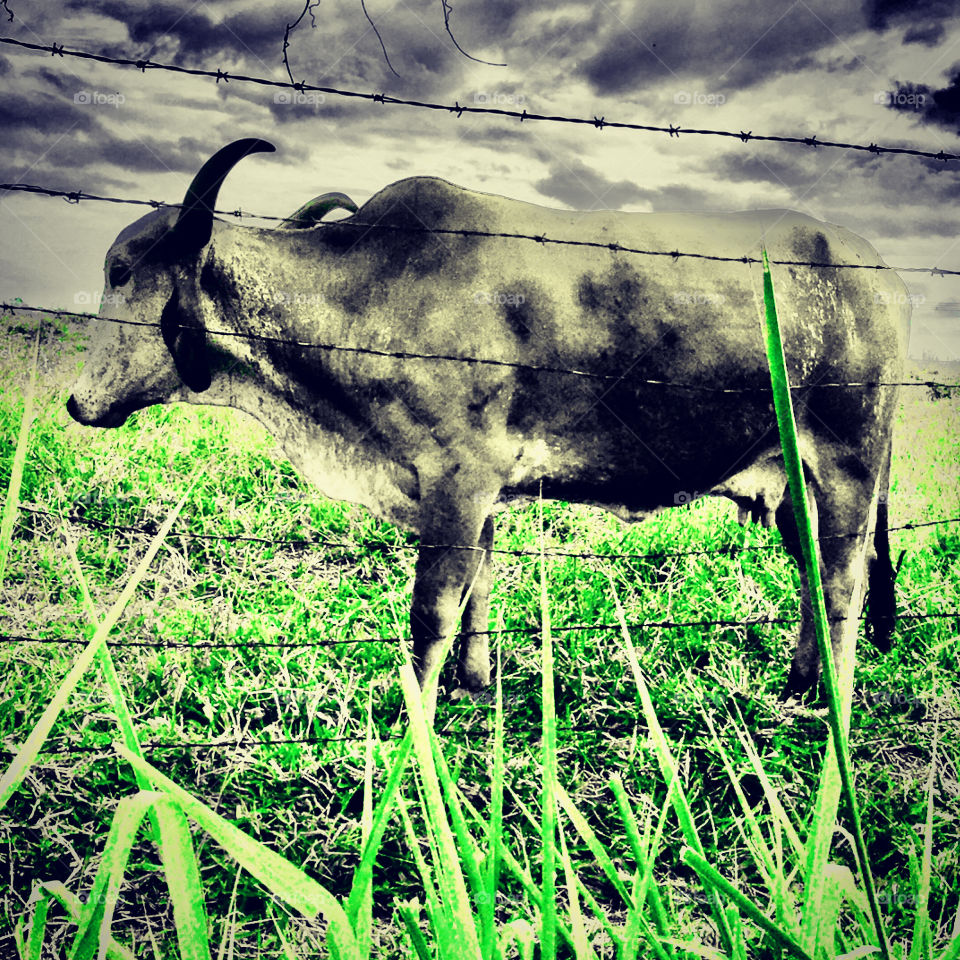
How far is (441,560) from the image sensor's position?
2756 millimetres

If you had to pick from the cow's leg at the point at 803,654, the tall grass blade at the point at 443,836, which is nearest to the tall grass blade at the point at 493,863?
the tall grass blade at the point at 443,836

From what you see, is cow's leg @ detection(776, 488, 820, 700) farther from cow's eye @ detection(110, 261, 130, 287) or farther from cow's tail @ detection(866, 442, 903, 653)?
cow's eye @ detection(110, 261, 130, 287)

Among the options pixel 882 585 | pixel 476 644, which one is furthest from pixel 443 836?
pixel 882 585

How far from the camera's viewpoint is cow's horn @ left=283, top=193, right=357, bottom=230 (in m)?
3.19

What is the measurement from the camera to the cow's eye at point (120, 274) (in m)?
2.77

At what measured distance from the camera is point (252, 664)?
314cm

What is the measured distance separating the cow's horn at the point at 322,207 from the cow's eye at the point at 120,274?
69cm

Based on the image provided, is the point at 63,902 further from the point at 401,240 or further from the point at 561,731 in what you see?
the point at 401,240

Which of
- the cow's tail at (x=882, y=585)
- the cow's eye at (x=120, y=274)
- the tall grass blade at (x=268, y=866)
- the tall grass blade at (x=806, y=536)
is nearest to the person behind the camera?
the tall grass blade at (x=806, y=536)

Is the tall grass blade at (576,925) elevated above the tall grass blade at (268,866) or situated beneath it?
situated beneath

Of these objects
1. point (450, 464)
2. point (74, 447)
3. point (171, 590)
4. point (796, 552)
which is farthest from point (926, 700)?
point (74, 447)

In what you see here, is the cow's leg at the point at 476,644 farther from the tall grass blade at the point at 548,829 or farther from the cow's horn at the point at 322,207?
the tall grass blade at the point at 548,829

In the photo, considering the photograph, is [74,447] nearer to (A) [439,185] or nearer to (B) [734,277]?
(A) [439,185]

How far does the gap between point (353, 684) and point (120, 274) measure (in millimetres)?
1744
